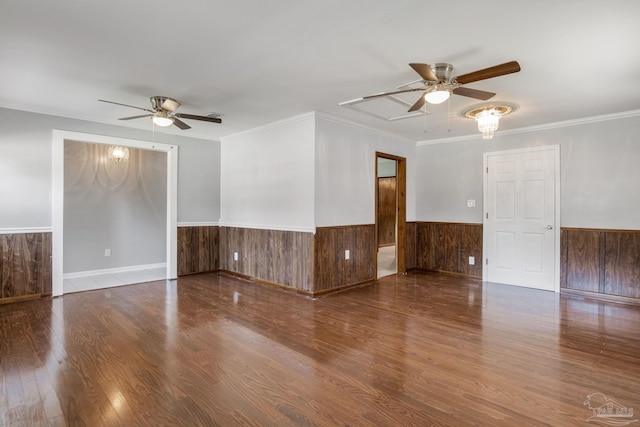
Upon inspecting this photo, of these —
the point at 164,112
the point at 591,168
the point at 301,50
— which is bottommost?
the point at 591,168

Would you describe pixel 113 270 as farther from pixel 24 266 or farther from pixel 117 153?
pixel 117 153

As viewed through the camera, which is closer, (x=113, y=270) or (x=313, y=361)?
(x=313, y=361)

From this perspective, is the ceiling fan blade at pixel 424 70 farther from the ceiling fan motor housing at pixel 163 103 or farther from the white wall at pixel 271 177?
the ceiling fan motor housing at pixel 163 103

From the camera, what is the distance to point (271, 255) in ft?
16.4

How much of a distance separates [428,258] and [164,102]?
4.92m

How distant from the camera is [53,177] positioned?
4395mm

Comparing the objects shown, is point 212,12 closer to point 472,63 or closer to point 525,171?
point 472,63

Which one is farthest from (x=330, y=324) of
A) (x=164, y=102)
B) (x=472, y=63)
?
(x=164, y=102)

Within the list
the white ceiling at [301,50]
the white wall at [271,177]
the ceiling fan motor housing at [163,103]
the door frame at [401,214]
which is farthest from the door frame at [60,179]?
the door frame at [401,214]

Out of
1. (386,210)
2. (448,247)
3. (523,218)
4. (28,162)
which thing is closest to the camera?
(28,162)

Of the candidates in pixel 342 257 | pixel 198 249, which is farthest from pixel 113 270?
pixel 342 257

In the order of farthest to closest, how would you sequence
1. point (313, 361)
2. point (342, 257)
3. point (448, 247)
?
point (448, 247)
point (342, 257)
point (313, 361)

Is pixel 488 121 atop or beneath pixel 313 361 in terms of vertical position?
atop

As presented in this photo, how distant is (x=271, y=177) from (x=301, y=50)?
257cm
